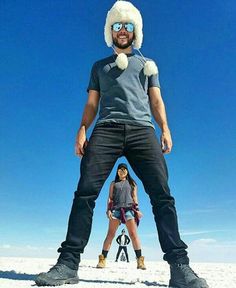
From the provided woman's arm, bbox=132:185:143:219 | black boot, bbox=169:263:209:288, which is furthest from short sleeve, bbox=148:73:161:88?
woman's arm, bbox=132:185:143:219

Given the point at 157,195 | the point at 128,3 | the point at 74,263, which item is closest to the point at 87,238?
the point at 74,263

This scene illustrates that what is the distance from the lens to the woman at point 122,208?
8.31 meters

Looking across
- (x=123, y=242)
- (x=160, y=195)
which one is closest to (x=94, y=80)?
(x=160, y=195)

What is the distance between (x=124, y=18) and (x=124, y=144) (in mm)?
1685

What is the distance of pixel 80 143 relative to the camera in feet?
14.4

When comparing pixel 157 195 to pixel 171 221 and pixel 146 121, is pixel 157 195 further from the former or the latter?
pixel 146 121

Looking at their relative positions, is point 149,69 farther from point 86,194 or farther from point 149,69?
point 86,194

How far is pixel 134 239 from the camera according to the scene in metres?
8.26

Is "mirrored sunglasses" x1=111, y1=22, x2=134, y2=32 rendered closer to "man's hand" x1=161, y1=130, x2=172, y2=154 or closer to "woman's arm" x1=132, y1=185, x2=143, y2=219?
"man's hand" x1=161, y1=130, x2=172, y2=154

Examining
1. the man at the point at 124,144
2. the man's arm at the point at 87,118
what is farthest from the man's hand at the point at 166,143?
the man's arm at the point at 87,118

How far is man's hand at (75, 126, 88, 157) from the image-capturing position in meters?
4.37

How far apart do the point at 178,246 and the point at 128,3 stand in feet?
10.5

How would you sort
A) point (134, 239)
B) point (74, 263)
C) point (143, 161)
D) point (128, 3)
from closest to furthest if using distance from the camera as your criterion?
point (74, 263)
point (143, 161)
point (128, 3)
point (134, 239)

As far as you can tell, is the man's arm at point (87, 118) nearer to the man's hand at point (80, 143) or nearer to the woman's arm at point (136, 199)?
the man's hand at point (80, 143)
